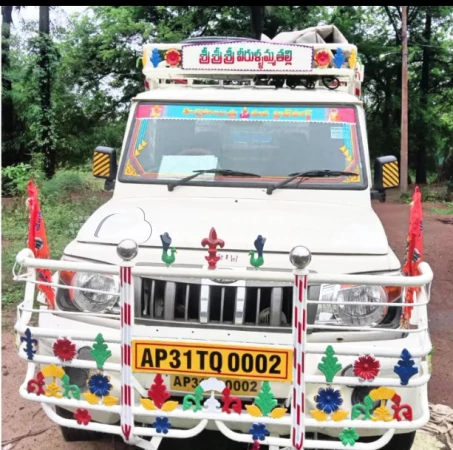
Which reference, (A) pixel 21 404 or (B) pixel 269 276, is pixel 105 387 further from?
(A) pixel 21 404

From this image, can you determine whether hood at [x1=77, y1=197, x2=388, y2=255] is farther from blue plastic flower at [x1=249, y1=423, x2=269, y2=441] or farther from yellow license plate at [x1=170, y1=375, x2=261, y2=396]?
blue plastic flower at [x1=249, y1=423, x2=269, y2=441]

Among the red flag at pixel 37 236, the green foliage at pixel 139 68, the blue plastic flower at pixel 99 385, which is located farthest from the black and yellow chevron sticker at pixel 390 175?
the green foliage at pixel 139 68

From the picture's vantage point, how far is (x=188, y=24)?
20.6 metres

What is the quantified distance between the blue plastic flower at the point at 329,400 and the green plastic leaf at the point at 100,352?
3.30 ft

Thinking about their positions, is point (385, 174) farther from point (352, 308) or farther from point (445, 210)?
point (445, 210)

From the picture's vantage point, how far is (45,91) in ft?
60.1

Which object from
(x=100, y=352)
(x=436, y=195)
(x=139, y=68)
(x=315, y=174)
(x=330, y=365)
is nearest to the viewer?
(x=330, y=365)

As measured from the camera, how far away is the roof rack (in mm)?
4672

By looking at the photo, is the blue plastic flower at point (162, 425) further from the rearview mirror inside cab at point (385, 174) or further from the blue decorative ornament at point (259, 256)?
the rearview mirror inside cab at point (385, 174)

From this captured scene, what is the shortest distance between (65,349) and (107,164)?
7.18ft

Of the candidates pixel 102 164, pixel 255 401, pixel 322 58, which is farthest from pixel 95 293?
pixel 322 58

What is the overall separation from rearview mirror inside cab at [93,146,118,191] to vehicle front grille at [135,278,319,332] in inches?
70.4

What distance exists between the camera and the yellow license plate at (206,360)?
2.64m

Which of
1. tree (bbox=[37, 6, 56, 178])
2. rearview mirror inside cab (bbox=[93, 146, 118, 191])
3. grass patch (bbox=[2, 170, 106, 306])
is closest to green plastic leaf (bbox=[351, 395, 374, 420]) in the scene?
rearview mirror inside cab (bbox=[93, 146, 118, 191])
